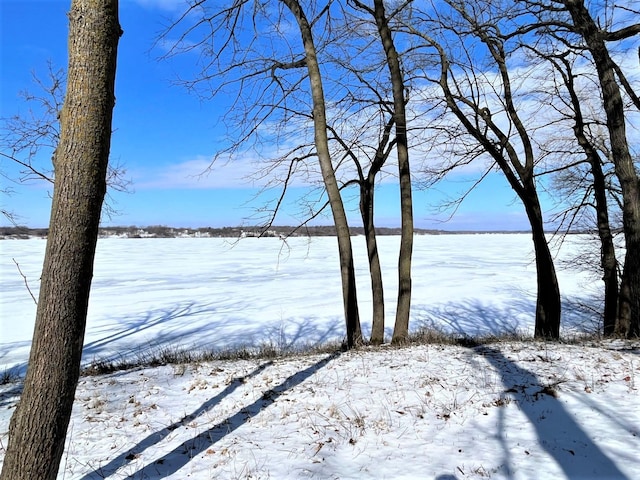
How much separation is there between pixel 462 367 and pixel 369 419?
6.30 feet

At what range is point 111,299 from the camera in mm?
20453

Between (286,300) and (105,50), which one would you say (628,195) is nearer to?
(105,50)

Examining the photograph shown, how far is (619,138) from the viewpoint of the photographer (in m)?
7.43

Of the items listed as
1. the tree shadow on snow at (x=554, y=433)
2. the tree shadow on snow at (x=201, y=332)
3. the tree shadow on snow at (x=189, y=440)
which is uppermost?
the tree shadow on snow at (x=554, y=433)

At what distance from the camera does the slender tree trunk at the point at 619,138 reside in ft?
23.7

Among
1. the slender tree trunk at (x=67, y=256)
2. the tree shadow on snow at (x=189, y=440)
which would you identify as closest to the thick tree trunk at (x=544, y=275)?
the tree shadow on snow at (x=189, y=440)

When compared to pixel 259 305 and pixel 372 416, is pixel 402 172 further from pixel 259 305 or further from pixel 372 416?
pixel 259 305

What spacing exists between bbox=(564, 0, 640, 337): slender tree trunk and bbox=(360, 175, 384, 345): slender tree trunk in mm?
4411

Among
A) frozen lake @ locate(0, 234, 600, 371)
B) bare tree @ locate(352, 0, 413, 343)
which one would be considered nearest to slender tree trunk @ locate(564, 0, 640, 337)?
bare tree @ locate(352, 0, 413, 343)

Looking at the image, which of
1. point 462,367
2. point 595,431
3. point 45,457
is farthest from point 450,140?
point 45,457

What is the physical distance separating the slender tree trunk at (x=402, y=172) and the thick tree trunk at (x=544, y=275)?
355 cm

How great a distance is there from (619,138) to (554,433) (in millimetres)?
6109

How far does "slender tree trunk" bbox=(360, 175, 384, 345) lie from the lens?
845 cm

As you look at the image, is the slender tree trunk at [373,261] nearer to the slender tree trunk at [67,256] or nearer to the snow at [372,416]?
the snow at [372,416]
